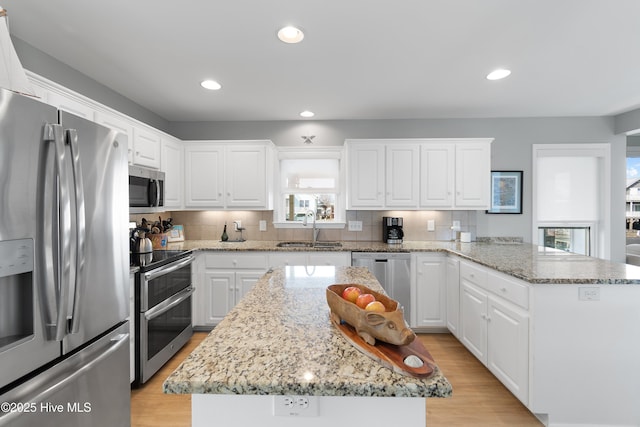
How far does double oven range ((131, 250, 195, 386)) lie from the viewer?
7.15 ft

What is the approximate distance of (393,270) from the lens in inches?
122

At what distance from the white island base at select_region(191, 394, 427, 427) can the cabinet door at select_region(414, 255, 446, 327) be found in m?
2.45

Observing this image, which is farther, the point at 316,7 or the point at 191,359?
the point at 316,7

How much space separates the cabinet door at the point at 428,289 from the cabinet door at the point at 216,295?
2.05m

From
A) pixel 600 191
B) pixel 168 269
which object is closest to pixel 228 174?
pixel 168 269

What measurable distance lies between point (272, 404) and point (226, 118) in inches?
139

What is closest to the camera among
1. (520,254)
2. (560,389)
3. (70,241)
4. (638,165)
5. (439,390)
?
(439,390)

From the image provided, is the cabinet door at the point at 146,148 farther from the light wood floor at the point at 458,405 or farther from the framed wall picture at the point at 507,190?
the framed wall picture at the point at 507,190

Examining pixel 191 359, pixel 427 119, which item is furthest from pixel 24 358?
pixel 427 119

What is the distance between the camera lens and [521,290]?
74.0 inches

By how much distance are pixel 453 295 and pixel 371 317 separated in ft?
7.91

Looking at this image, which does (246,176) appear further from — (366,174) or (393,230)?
(393,230)

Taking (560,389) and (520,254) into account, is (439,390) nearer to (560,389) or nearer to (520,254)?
(560,389)

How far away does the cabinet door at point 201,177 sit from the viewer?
351 cm
